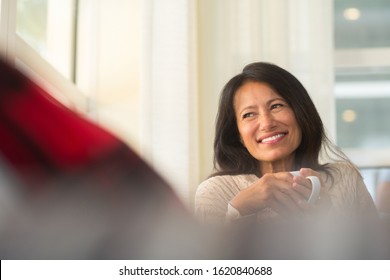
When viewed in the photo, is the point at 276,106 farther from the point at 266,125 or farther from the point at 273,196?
the point at 273,196

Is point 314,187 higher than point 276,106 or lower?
lower

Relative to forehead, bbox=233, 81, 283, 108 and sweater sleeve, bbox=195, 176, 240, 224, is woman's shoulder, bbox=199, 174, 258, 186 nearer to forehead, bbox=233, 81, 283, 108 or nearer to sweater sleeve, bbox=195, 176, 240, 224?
sweater sleeve, bbox=195, 176, 240, 224

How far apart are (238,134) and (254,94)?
0.07 meters

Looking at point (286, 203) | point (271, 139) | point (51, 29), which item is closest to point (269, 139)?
point (271, 139)

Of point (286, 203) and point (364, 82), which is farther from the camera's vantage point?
point (364, 82)

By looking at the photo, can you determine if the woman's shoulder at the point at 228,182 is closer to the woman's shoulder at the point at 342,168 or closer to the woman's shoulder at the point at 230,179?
the woman's shoulder at the point at 230,179

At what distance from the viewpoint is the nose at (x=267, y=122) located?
0.76 metres

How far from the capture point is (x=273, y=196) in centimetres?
71

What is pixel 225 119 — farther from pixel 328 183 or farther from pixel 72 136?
pixel 72 136

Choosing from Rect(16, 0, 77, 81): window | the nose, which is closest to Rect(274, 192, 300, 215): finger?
the nose

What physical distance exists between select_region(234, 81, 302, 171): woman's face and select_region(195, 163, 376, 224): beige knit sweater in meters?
0.05

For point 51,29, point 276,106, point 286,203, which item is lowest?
point 286,203

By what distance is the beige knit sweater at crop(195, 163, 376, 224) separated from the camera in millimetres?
700

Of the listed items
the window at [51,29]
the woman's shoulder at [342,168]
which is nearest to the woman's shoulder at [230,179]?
the woman's shoulder at [342,168]
